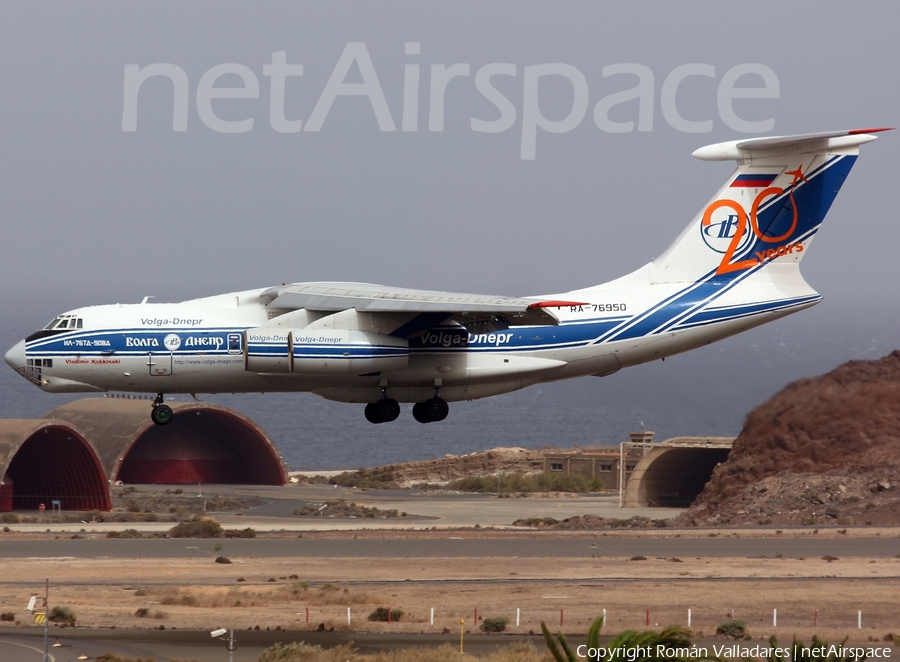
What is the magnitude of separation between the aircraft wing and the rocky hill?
20.1m

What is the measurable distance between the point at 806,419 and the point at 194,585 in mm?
24254

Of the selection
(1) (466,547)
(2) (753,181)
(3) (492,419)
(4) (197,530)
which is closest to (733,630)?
(2) (753,181)

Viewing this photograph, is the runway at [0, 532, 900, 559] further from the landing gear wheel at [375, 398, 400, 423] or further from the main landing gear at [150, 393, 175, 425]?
the main landing gear at [150, 393, 175, 425]

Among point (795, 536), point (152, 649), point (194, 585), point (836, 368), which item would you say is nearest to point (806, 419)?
point (836, 368)

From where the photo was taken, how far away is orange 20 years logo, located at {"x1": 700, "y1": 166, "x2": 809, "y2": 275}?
2617 centimetres

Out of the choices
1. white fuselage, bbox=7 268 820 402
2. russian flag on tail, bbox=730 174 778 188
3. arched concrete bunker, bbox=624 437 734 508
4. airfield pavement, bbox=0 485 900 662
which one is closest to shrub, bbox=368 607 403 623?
airfield pavement, bbox=0 485 900 662

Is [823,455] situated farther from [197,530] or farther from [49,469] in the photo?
[49,469]

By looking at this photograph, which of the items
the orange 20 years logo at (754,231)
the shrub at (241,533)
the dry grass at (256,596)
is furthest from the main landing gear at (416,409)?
the shrub at (241,533)

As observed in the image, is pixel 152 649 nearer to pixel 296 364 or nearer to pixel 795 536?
pixel 296 364

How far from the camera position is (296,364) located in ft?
76.0

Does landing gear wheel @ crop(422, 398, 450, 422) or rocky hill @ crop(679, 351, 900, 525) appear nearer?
landing gear wheel @ crop(422, 398, 450, 422)

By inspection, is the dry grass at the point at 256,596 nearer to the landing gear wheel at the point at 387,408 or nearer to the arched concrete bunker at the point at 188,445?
the landing gear wheel at the point at 387,408

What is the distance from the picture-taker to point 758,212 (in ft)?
86.8

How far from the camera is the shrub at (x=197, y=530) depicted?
36875 mm
